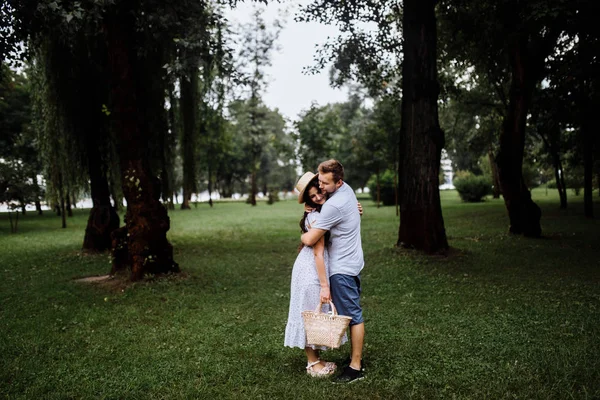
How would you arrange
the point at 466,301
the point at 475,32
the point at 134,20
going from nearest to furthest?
the point at 466,301, the point at 134,20, the point at 475,32

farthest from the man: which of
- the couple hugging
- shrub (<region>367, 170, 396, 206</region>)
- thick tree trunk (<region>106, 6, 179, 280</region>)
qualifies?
shrub (<region>367, 170, 396, 206</region>)

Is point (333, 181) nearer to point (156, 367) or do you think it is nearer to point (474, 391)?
point (474, 391)

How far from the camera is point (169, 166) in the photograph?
1434 centimetres

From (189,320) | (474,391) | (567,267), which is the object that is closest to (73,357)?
(189,320)

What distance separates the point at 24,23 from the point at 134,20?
2.58m

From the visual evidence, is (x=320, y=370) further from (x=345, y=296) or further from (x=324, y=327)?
(x=345, y=296)

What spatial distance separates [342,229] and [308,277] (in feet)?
1.86

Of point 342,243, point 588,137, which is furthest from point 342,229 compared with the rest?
point 588,137

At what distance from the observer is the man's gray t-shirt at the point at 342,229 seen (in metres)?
4.24

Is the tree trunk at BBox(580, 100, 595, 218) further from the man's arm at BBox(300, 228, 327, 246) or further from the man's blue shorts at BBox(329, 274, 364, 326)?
the man's arm at BBox(300, 228, 327, 246)

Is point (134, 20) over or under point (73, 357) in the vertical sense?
over

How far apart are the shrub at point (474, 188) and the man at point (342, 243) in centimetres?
3239

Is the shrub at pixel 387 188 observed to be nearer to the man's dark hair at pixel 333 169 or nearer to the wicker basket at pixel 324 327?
the man's dark hair at pixel 333 169

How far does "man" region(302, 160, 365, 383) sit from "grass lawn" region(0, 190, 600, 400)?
49 cm
